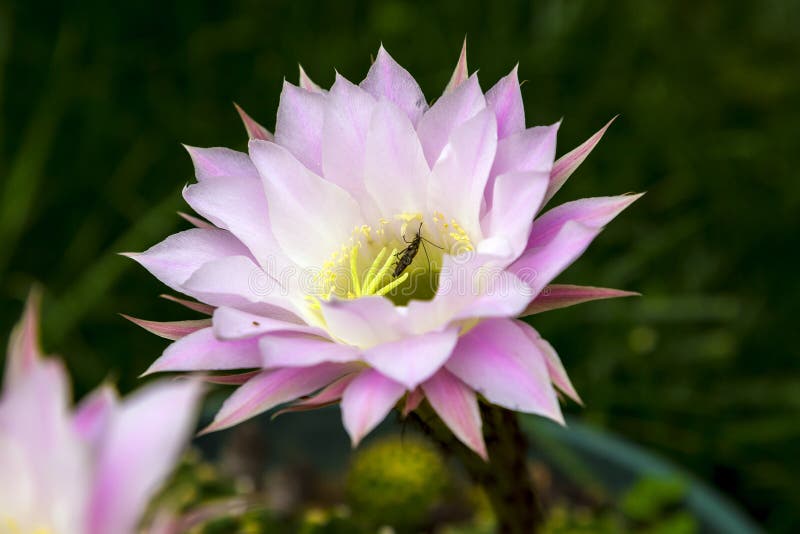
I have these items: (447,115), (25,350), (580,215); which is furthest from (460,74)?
(25,350)

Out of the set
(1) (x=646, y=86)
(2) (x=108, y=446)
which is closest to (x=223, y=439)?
(2) (x=108, y=446)

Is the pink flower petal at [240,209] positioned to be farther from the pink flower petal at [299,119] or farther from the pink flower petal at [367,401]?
the pink flower petal at [367,401]

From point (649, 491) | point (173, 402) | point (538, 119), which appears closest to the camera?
point (173, 402)

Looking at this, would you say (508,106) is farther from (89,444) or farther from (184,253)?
(89,444)

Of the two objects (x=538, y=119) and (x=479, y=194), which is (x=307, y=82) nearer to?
(x=479, y=194)

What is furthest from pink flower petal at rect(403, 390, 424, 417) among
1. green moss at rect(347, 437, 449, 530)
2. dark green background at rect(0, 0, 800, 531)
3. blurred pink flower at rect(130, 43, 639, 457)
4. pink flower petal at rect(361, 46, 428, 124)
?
dark green background at rect(0, 0, 800, 531)

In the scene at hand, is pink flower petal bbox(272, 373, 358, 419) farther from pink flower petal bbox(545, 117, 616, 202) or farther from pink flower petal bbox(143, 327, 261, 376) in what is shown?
pink flower petal bbox(545, 117, 616, 202)
